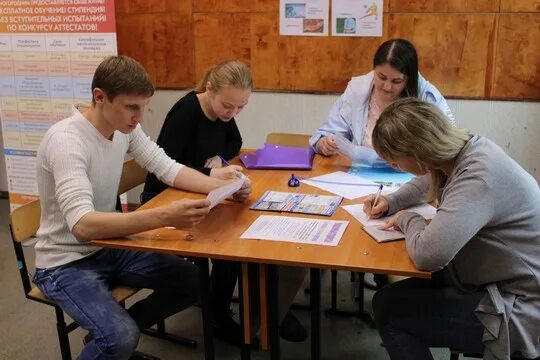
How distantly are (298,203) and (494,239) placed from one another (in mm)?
707

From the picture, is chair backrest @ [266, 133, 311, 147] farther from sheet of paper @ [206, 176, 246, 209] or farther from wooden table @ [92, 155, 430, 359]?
sheet of paper @ [206, 176, 246, 209]

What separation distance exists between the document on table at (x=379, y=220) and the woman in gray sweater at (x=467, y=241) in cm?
5

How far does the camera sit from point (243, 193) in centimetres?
204

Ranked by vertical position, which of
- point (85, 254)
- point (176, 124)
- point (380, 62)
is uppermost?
point (380, 62)

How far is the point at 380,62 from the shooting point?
2.55m

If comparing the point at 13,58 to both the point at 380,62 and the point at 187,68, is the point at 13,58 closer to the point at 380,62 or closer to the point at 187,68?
the point at 187,68

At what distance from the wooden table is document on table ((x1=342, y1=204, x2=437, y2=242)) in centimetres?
2

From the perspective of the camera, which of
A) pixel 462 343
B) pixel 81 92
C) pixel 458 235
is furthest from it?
pixel 81 92

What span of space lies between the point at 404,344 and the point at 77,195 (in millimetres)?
1127

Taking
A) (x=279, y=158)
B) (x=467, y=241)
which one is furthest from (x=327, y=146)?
(x=467, y=241)

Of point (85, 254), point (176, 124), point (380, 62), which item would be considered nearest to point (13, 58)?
point (176, 124)

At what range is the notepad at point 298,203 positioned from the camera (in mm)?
1947

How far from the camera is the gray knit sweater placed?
1.48 metres

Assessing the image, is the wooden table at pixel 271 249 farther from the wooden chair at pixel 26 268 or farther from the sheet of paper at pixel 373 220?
the wooden chair at pixel 26 268
